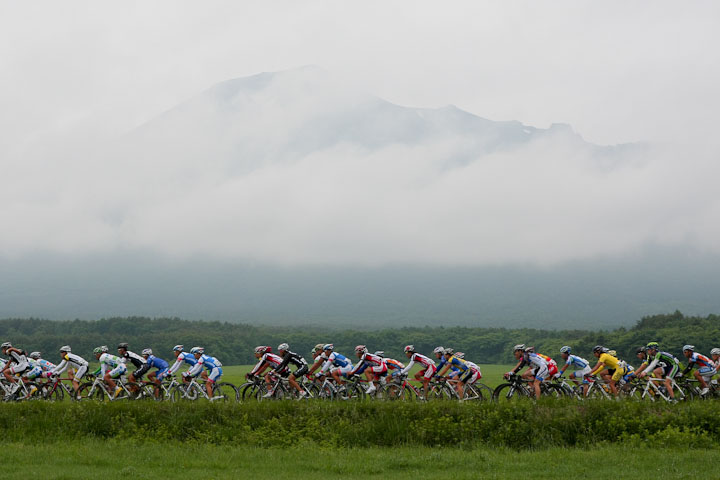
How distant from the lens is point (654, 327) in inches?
2287

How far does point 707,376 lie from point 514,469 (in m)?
10.8

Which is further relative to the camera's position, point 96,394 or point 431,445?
point 96,394

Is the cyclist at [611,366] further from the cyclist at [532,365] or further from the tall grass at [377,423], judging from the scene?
the tall grass at [377,423]

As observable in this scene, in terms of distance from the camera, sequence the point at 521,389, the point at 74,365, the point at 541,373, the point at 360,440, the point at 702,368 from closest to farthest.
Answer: the point at 360,440, the point at 521,389, the point at 541,373, the point at 702,368, the point at 74,365

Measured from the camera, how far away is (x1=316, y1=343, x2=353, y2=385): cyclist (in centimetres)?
2325

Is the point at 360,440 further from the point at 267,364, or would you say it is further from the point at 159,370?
the point at 159,370

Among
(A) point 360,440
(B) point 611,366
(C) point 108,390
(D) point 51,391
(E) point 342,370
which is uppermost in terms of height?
(B) point 611,366

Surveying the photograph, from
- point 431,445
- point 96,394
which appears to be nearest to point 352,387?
point 431,445

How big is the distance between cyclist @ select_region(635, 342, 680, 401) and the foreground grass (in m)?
6.40

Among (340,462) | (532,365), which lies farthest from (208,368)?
(532,365)

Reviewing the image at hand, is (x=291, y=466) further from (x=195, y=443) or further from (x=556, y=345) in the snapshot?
(x=556, y=345)

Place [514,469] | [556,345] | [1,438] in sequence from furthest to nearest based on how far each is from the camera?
A: [556,345], [1,438], [514,469]

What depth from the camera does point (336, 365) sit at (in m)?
23.7

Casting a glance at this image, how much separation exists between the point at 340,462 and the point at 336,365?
8.45 m
